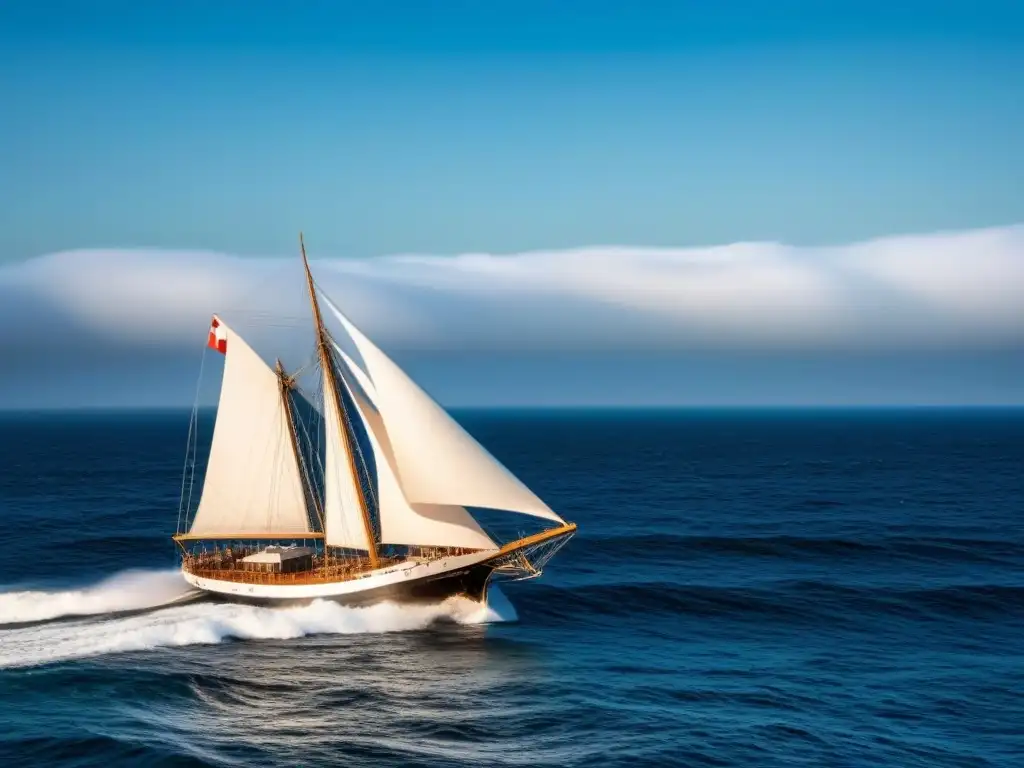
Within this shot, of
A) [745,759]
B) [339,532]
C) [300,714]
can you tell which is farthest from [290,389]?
[745,759]

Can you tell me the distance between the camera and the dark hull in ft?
164

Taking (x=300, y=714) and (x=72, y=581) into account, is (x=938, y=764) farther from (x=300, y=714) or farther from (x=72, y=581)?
(x=72, y=581)

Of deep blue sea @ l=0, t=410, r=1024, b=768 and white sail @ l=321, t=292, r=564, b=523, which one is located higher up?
white sail @ l=321, t=292, r=564, b=523

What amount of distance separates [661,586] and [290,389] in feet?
88.3

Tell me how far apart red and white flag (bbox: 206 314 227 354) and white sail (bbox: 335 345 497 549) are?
10341 millimetres

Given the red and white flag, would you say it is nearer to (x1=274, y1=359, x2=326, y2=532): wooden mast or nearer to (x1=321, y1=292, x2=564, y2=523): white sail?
(x1=274, y1=359, x2=326, y2=532): wooden mast

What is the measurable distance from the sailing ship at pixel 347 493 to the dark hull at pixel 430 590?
0.22ft

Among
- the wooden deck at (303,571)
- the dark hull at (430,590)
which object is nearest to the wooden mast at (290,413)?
the wooden deck at (303,571)

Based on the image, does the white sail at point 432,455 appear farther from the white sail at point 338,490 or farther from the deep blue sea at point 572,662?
the deep blue sea at point 572,662

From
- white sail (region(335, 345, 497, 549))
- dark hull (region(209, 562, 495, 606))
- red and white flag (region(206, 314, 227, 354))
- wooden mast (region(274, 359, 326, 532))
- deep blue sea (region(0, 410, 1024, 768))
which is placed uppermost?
red and white flag (region(206, 314, 227, 354))

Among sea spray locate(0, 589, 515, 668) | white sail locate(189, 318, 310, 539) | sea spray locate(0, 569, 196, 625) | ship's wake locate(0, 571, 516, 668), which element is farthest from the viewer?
white sail locate(189, 318, 310, 539)

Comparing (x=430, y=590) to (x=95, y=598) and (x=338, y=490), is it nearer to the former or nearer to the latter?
(x=338, y=490)

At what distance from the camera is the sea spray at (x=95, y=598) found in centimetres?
5288

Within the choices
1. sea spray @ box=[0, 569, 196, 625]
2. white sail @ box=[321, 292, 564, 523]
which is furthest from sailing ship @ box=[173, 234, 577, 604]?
sea spray @ box=[0, 569, 196, 625]
